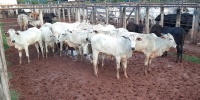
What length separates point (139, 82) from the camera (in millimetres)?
7656

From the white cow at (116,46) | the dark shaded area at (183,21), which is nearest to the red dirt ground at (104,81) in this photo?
the white cow at (116,46)

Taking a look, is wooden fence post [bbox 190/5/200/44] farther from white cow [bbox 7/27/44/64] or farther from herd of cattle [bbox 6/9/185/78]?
white cow [bbox 7/27/44/64]

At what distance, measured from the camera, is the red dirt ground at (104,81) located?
6793 mm

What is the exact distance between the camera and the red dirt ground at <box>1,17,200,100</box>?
6.79 metres

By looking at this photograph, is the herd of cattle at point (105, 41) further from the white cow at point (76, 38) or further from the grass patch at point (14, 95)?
the grass patch at point (14, 95)

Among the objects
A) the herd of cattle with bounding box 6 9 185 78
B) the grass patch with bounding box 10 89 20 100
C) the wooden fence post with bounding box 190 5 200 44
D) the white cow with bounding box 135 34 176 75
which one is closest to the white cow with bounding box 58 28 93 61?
the herd of cattle with bounding box 6 9 185 78

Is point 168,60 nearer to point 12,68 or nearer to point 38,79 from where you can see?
point 38,79

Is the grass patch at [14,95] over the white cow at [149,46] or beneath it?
beneath

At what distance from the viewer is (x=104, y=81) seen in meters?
7.78

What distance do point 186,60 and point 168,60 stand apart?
0.78 m

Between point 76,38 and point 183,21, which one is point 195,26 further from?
point 76,38

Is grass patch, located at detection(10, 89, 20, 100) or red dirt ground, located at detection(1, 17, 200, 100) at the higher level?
red dirt ground, located at detection(1, 17, 200, 100)

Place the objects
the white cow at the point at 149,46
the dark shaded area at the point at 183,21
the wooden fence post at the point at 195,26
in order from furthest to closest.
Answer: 1. the dark shaded area at the point at 183,21
2. the wooden fence post at the point at 195,26
3. the white cow at the point at 149,46

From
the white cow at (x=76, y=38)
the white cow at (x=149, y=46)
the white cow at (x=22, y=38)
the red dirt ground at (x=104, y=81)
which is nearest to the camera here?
the red dirt ground at (x=104, y=81)
